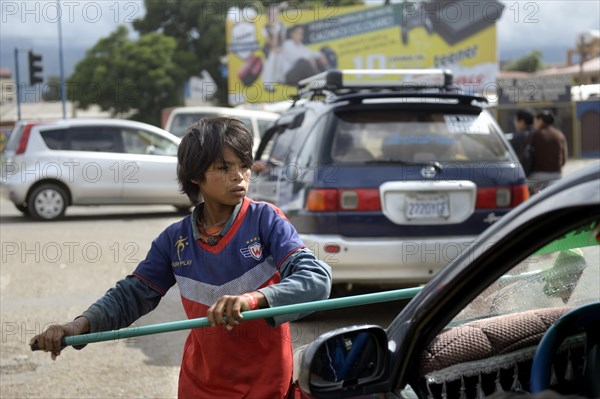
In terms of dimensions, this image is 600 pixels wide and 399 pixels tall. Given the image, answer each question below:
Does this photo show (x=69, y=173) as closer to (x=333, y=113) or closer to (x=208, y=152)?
(x=333, y=113)

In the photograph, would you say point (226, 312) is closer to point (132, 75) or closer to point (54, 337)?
point (54, 337)

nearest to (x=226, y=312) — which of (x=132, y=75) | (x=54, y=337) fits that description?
(x=54, y=337)

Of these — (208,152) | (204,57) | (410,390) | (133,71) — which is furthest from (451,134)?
(204,57)

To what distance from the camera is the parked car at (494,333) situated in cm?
195

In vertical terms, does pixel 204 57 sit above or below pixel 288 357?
above

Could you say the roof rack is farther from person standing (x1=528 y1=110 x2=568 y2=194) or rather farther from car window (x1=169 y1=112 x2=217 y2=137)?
car window (x1=169 y1=112 x2=217 y2=137)

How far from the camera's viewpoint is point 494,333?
2.37 metres

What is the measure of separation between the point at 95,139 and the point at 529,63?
3248 inches

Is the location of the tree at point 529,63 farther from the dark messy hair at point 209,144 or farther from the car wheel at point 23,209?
the dark messy hair at point 209,144

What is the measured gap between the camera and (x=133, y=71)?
146 feet

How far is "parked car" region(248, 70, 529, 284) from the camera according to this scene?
6.34 meters

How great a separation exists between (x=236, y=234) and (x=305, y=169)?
12.8ft

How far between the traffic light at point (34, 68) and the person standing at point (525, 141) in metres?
19.8

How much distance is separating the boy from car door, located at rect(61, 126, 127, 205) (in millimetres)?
12832
